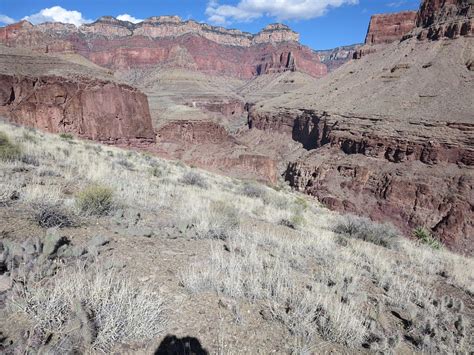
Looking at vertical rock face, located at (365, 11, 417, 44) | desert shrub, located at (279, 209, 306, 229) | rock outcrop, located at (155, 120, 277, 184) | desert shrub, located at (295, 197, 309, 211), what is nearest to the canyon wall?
rock outcrop, located at (155, 120, 277, 184)

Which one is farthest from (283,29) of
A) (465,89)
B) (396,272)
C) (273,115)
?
(396,272)

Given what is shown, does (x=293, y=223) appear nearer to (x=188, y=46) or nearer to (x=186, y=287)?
(x=186, y=287)

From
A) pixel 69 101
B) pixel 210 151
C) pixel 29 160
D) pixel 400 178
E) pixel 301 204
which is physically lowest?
pixel 210 151

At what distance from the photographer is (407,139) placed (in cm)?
2959

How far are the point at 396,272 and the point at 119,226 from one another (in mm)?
4424

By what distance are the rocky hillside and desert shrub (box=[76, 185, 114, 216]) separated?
23050 millimetres

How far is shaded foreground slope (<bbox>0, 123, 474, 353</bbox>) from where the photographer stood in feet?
7.78

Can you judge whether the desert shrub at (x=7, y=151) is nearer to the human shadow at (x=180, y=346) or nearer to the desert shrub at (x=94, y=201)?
the desert shrub at (x=94, y=201)

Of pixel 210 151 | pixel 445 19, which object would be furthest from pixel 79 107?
pixel 445 19

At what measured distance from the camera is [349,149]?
34.4m

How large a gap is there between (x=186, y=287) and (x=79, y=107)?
31413 millimetres

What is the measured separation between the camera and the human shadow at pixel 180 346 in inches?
92.8

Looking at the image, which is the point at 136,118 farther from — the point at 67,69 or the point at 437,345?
the point at 437,345

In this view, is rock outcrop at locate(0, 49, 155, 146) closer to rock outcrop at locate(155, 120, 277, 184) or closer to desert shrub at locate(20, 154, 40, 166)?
rock outcrop at locate(155, 120, 277, 184)
